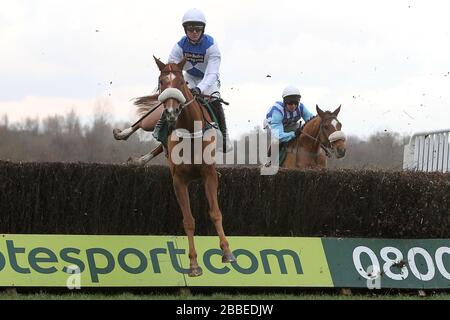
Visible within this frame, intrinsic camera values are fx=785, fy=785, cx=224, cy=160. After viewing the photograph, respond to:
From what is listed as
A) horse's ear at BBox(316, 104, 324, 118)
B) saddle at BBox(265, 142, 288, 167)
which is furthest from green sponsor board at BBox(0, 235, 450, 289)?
saddle at BBox(265, 142, 288, 167)

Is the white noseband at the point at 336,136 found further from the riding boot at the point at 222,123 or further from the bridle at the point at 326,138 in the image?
the riding boot at the point at 222,123

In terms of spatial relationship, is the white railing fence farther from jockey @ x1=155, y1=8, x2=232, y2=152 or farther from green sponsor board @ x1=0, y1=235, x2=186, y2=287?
green sponsor board @ x1=0, y1=235, x2=186, y2=287

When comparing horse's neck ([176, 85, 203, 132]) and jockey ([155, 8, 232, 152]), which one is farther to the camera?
jockey ([155, 8, 232, 152])

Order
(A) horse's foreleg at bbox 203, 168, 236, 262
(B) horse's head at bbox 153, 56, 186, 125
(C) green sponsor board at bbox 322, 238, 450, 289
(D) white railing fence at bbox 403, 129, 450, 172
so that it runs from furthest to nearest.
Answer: (D) white railing fence at bbox 403, 129, 450, 172 < (C) green sponsor board at bbox 322, 238, 450, 289 < (A) horse's foreleg at bbox 203, 168, 236, 262 < (B) horse's head at bbox 153, 56, 186, 125

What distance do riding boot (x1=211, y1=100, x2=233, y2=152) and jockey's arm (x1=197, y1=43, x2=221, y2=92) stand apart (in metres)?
0.28

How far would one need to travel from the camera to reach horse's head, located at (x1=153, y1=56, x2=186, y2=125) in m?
7.24

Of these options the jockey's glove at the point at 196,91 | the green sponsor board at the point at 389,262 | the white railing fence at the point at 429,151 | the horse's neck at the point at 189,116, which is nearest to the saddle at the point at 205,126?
the jockey's glove at the point at 196,91

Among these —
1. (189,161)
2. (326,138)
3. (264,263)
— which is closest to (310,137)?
→ (326,138)

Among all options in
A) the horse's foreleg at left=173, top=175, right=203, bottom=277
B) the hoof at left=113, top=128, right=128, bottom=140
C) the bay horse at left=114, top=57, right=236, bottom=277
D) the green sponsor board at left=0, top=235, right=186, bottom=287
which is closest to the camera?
the bay horse at left=114, top=57, right=236, bottom=277

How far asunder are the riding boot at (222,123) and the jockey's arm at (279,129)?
3.45 m

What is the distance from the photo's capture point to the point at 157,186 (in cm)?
969

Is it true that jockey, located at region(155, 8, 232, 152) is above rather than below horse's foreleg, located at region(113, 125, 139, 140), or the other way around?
above

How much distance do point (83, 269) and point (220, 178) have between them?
6.55 feet

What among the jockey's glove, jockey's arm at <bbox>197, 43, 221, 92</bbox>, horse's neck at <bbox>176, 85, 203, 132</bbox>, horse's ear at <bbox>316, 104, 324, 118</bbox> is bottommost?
horse's ear at <bbox>316, 104, 324, 118</bbox>
